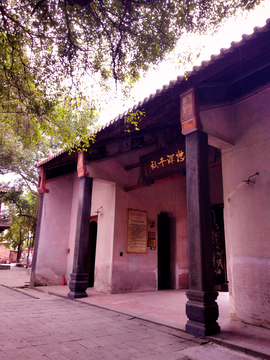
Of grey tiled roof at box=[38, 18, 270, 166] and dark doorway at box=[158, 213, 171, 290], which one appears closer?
grey tiled roof at box=[38, 18, 270, 166]

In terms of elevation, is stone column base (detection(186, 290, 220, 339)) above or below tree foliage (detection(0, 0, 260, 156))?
below

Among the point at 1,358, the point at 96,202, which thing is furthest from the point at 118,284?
the point at 1,358

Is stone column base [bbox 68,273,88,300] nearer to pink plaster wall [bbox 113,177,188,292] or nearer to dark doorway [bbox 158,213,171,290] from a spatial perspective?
pink plaster wall [bbox 113,177,188,292]

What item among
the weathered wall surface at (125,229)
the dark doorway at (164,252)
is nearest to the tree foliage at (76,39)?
the weathered wall surface at (125,229)

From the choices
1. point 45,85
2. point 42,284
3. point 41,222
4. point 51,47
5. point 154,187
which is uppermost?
Answer: point 51,47

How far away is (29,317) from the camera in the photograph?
4.95 metres

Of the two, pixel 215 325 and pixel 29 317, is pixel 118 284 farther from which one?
pixel 215 325

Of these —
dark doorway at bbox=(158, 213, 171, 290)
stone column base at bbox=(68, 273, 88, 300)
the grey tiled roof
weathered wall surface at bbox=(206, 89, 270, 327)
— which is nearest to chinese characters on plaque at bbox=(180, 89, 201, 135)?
the grey tiled roof

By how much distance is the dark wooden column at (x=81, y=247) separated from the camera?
7148mm

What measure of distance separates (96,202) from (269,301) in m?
6.59

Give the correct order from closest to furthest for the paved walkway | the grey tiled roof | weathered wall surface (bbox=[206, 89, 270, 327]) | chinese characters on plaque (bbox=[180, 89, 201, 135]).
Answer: the paved walkway → the grey tiled roof → weathered wall surface (bbox=[206, 89, 270, 327]) → chinese characters on plaque (bbox=[180, 89, 201, 135])

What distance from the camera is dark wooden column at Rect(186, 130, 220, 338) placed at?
160 inches

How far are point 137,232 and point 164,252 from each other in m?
1.61

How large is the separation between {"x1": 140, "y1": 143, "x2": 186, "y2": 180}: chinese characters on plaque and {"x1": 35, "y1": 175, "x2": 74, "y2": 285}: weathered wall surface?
189 inches
